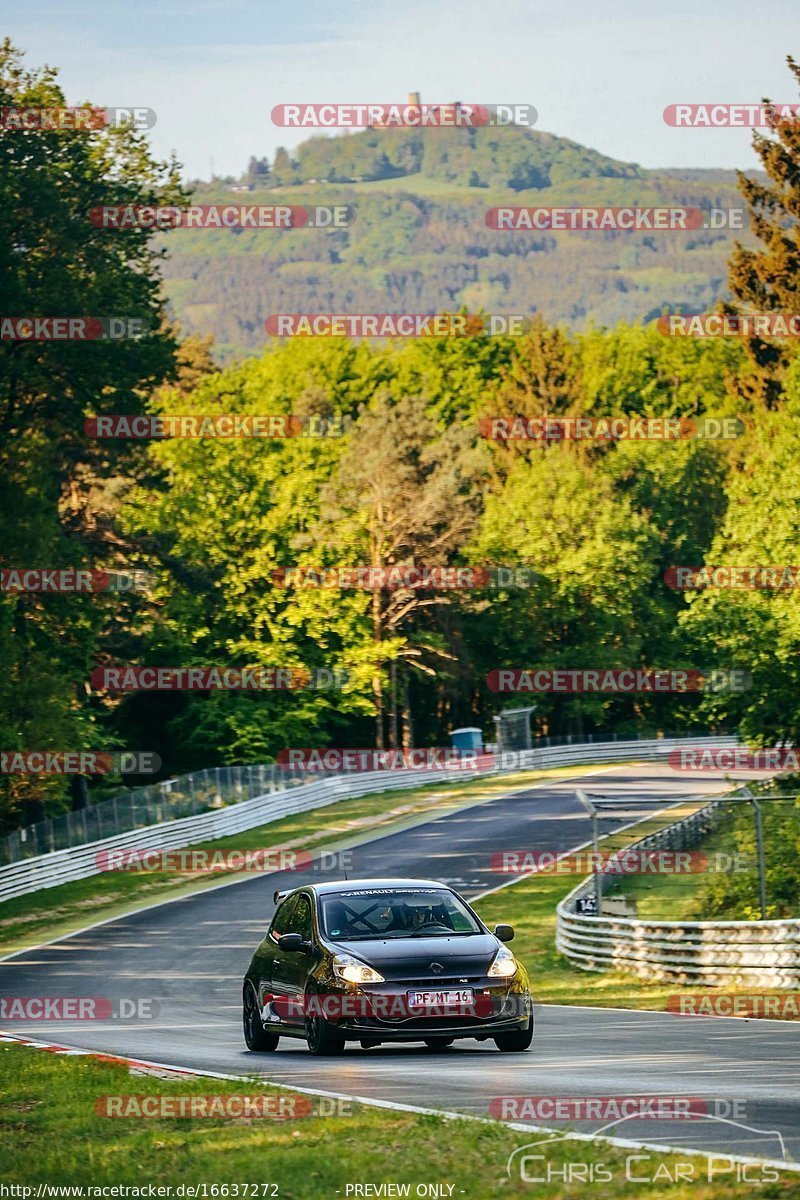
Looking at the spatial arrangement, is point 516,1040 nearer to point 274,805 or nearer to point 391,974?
point 391,974

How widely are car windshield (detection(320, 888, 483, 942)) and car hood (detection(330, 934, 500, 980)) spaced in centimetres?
24

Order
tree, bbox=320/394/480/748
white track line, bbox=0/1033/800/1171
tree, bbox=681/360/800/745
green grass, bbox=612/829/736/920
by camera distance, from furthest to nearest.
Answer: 1. tree, bbox=320/394/480/748
2. tree, bbox=681/360/800/745
3. green grass, bbox=612/829/736/920
4. white track line, bbox=0/1033/800/1171

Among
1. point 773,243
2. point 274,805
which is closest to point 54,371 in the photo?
point 274,805

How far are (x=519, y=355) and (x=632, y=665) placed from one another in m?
22.9

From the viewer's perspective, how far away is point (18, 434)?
47.3 meters

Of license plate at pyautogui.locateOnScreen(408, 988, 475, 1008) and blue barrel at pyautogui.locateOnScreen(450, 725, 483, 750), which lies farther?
blue barrel at pyautogui.locateOnScreen(450, 725, 483, 750)

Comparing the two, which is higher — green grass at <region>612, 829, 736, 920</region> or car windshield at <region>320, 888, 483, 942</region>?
car windshield at <region>320, 888, 483, 942</region>

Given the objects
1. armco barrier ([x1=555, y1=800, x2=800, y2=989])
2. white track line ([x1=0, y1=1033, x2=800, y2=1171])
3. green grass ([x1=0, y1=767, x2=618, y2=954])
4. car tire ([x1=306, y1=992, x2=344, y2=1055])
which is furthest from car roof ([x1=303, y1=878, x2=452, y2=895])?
green grass ([x1=0, y1=767, x2=618, y2=954])

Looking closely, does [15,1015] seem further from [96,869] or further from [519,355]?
[519,355]

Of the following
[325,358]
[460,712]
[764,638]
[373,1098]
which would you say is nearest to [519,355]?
[325,358]

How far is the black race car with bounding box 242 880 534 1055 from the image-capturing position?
1384 cm

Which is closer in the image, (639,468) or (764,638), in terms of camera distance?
(764,638)

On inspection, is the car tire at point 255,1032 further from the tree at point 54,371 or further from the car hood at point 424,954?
the tree at point 54,371

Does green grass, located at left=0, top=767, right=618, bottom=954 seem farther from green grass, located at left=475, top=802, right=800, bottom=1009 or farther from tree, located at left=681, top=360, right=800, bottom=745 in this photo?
tree, located at left=681, top=360, right=800, bottom=745
